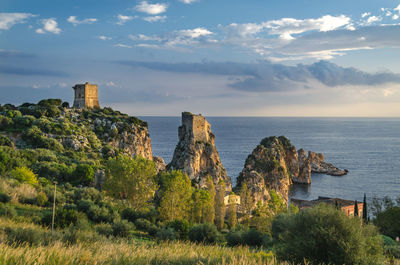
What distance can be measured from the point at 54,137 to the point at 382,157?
12124 cm

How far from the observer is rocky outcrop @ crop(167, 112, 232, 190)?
5697cm

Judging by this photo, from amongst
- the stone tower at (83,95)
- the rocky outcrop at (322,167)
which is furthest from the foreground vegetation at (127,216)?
the rocky outcrop at (322,167)

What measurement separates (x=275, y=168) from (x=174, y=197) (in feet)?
190

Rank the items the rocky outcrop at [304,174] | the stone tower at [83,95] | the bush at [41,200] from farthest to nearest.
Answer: the rocky outcrop at [304,174] → the stone tower at [83,95] → the bush at [41,200]

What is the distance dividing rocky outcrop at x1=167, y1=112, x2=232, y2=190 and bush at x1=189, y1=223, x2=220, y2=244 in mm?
34917

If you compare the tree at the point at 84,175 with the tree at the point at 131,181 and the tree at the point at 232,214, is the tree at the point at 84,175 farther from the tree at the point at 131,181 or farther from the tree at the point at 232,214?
the tree at the point at 232,214

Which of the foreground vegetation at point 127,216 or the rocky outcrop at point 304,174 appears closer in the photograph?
the foreground vegetation at point 127,216

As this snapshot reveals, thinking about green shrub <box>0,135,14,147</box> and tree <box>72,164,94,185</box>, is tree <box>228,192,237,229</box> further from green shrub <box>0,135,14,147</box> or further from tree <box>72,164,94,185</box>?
green shrub <box>0,135,14,147</box>

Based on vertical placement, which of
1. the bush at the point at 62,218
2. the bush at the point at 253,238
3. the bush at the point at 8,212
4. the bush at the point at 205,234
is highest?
the bush at the point at 8,212

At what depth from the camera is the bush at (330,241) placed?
1014cm

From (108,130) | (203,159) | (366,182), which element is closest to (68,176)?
(203,159)

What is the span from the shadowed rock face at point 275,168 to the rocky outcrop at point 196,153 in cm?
508

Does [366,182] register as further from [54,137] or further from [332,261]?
[332,261]

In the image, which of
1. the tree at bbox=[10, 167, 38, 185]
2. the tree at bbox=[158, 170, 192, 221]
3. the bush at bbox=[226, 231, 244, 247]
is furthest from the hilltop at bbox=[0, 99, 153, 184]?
the bush at bbox=[226, 231, 244, 247]
